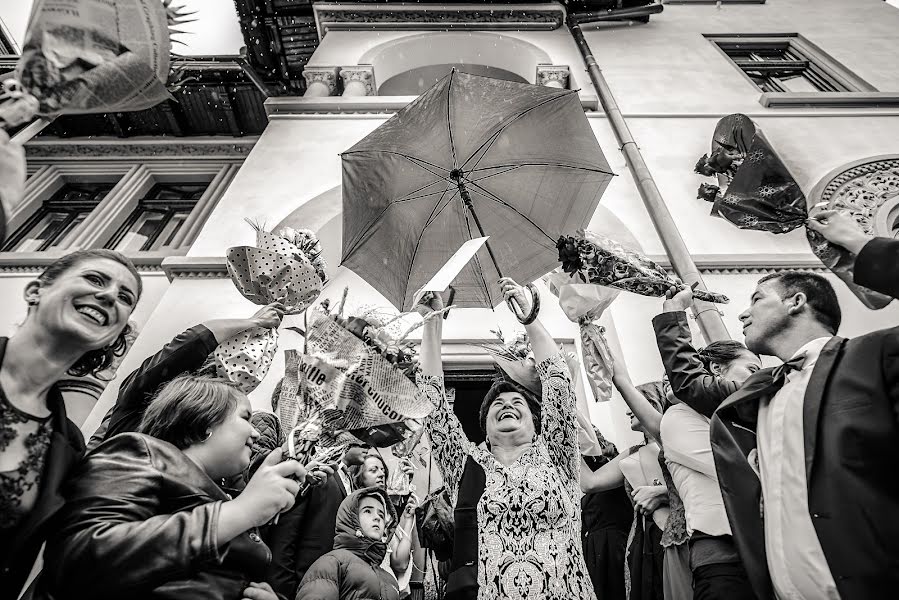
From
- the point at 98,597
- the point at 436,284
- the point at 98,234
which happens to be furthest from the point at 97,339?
the point at 98,234

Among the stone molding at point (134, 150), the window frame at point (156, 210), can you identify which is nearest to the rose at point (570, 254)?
the window frame at point (156, 210)

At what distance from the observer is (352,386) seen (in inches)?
80.8

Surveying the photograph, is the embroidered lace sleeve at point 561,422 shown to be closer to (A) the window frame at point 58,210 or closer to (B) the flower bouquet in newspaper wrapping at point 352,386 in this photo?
(B) the flower bouquet in newspaper wrapping at point 352,386

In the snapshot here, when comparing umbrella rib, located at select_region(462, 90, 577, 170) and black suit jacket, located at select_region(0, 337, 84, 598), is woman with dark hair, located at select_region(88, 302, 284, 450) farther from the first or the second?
umbrella rib, located at select_region(462, 90, 577, 170)

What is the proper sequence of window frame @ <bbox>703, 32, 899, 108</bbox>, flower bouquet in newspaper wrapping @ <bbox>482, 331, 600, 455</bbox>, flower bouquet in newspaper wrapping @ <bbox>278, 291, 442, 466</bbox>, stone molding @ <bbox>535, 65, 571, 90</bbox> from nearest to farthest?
flower bouquet in newspaper wrapping @ <bbox>278, 291, 442, 466</bbox>, flower bouquet in newspaper wrapping @ <bbox>482, 331, 600, 455</bbox>, window frame @ <bbox>703, 32, 899, 108</bbox>, stone molding @ <bbox>535, 65, 571, 90</bbox>

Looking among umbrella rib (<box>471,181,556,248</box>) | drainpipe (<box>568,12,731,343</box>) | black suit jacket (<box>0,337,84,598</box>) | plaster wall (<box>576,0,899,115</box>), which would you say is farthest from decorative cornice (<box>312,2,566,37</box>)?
black suit jacket (<box>0,337,84,598</box>)

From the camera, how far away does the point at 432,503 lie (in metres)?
3.29

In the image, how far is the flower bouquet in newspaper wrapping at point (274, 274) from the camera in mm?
2602

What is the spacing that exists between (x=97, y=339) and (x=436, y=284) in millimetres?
1323

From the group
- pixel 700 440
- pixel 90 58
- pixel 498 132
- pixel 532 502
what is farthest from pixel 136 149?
pixel 700 440

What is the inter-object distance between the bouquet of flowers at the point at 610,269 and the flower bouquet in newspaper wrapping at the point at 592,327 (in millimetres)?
106

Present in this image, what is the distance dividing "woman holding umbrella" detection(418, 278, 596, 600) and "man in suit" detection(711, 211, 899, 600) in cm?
86

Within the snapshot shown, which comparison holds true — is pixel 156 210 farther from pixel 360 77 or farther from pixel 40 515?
pixel 40 515

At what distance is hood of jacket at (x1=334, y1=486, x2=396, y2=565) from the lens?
8.79 feet
